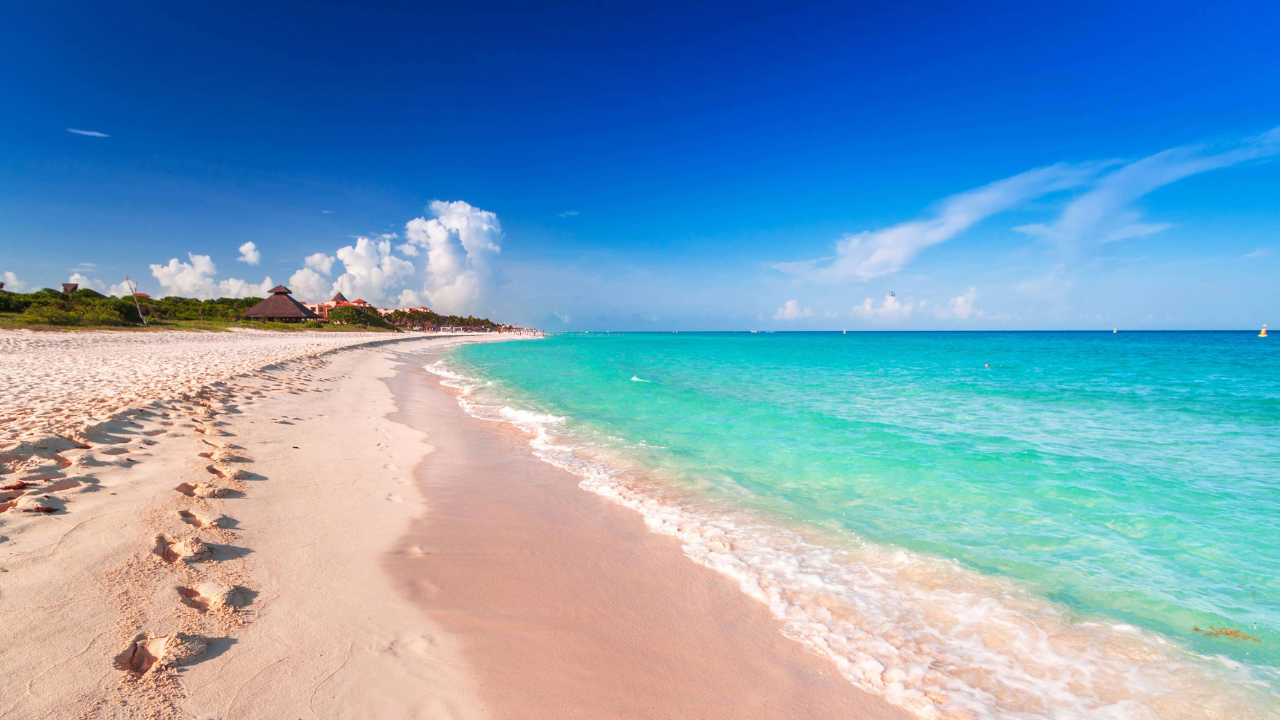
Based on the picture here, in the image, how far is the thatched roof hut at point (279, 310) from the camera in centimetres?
6431

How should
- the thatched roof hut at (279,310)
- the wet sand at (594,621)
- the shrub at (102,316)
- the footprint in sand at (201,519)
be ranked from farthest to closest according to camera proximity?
the thatched roof hut at (279,310)
the shrub at (102,316)
the footprint in sand at (201,519)
the wet sand at (594,621)

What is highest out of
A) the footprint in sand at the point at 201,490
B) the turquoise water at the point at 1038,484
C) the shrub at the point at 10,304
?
the shrub at the point at 10,304

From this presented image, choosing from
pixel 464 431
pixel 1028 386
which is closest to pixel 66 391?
pixel 464 431

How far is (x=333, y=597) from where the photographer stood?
12.0 ft

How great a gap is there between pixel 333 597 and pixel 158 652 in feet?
3.55

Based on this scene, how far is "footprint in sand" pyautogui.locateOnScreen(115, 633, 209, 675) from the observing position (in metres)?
2.54

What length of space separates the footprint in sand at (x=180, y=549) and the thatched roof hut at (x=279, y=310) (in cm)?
7599

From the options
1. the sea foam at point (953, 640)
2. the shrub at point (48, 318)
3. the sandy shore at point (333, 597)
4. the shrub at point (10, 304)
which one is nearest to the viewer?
the sandy shore at point (333, 597)

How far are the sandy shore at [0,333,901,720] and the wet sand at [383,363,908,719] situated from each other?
0.02m

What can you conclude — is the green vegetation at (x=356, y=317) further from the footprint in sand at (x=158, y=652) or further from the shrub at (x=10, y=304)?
the footprint in sand at (x=158, y=652)

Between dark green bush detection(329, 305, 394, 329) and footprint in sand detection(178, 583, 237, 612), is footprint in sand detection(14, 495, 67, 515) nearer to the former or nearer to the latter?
footprint in sand detection(178, 583, 237, 612)

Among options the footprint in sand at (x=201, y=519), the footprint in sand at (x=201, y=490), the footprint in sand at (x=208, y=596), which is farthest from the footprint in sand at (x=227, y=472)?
the footprint in sand at (x=208, y=596)

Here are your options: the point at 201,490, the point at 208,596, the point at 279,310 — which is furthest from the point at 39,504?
the point at 279,310

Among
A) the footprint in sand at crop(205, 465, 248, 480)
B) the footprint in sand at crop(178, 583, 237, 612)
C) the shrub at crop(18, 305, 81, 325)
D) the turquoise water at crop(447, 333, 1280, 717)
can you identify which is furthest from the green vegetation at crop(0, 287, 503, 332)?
the footprint in sand at crop(178, 583, 237, 612)
